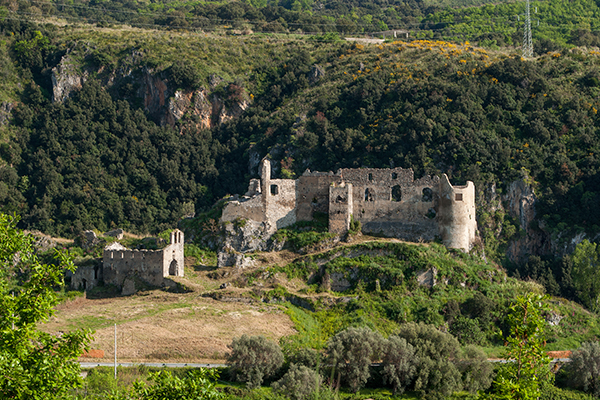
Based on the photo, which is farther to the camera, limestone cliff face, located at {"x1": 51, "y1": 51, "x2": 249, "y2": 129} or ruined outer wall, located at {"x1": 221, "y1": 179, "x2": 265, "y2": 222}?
limestone cliff face, located at {"x1": 51, "y1": 51, "x2": 249, "y2": 129}

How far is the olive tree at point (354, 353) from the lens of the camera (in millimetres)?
42812

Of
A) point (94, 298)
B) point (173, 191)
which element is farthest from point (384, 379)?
point (173, 191)

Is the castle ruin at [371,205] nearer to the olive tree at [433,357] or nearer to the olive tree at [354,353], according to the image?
the olive tree at [433,357]

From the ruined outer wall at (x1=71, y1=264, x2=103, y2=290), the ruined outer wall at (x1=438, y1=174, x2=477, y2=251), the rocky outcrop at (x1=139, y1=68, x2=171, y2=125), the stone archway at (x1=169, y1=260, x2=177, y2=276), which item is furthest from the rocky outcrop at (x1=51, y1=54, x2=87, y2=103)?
the ruined outer wall at (x1=438, y1=174, x2=477, y2=251)

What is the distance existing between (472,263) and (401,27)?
8980cm

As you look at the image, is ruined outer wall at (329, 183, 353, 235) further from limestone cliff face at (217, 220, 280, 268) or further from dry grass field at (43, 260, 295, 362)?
dry grass field at (43, 260, 295, 362)

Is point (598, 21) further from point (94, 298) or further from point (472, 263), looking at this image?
point (94, 298)

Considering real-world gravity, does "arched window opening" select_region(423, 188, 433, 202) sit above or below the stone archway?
above

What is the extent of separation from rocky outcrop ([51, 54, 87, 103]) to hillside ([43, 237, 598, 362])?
50.3 m

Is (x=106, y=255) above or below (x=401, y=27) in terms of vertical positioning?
below

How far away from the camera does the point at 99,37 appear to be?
10812 cm

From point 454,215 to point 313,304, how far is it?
45.7 ft

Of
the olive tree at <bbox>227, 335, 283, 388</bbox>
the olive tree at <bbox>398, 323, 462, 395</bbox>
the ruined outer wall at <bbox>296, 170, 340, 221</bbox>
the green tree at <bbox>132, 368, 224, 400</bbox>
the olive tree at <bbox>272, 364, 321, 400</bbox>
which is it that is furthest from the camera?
the ruined outer wall at <bbox>296, 170, 340, 221</bbox>

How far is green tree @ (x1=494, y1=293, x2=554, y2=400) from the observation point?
24.9m
